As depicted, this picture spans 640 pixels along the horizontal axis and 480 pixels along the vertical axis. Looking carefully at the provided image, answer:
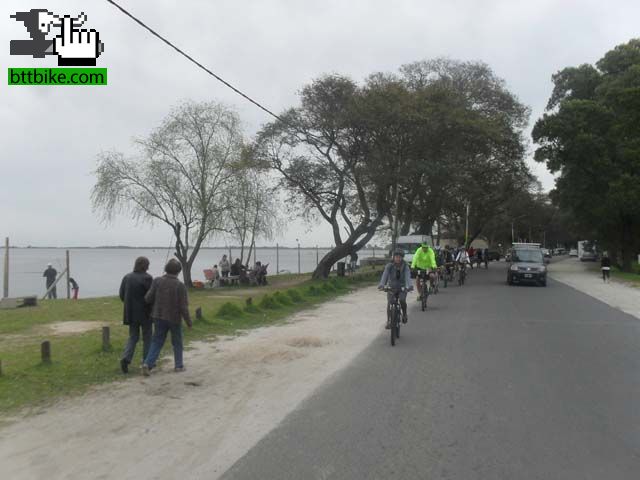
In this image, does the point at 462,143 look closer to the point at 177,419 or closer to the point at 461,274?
the point at 461,274

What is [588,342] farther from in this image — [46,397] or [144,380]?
[46,397]

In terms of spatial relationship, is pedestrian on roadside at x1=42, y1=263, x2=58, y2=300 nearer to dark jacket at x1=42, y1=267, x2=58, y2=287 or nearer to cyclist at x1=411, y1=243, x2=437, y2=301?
dark jacket at x1=42, y1=267, x2=58, y2=287

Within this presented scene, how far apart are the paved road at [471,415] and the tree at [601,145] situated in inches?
A: 1099

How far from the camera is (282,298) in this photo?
18812mm

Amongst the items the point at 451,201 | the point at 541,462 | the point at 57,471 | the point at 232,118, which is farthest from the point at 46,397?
the point at 451,201

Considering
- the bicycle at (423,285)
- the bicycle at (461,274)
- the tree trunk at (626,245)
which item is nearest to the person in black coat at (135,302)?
the bicycle at (423,285)

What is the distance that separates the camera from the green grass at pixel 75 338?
7.86 meters

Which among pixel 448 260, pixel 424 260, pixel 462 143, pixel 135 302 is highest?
pixel 462 143

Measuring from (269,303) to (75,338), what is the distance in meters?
6.50

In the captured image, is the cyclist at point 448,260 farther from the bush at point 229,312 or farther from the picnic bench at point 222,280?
the bush at point 229,312

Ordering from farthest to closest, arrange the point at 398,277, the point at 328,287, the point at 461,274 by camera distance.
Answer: the point at 461,274, the point at 328,287, the point at 398,277

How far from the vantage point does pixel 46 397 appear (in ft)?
24.3

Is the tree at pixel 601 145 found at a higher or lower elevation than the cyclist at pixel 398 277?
higher

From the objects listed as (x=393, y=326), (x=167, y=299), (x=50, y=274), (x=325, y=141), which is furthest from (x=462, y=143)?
(x=167, y=299)
